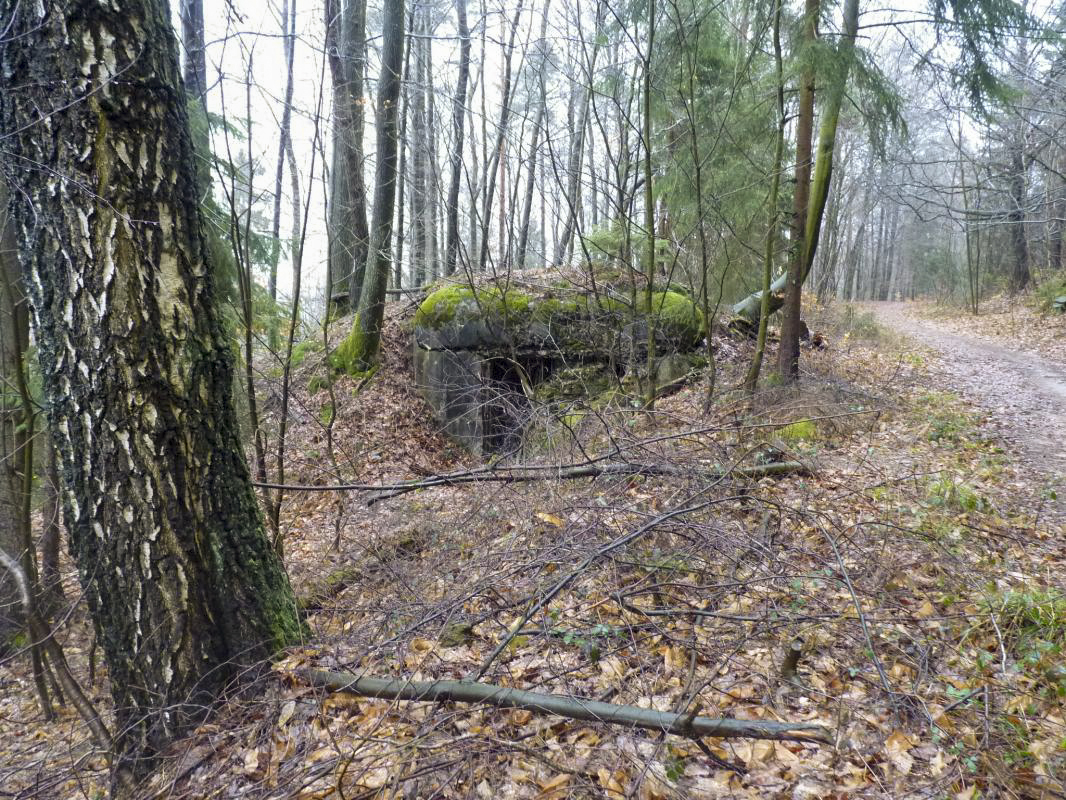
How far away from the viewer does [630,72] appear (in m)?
7.41

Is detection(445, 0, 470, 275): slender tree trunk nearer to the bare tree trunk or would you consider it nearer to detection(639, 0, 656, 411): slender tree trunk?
detection(639, 0, 656, 411): slender tree trunk

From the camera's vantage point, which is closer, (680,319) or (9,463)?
(9,463)

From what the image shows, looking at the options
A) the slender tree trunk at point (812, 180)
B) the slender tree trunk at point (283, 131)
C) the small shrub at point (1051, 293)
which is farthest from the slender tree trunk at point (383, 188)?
the small shrub at point (1051, 293)

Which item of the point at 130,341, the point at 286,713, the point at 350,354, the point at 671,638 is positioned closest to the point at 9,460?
the point at 130,341

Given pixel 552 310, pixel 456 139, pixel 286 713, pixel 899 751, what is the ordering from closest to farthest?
1. pixel 899 751
2. pixel 286 713
3. pixel 456 139
4. pixel 552 310

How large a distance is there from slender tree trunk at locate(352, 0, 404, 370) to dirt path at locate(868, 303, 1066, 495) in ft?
25.9

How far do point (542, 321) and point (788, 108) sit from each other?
476 centimetres

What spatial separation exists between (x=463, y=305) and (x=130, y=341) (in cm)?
641

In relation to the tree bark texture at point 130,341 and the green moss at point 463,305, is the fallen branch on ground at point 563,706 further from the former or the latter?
the green moss at point 463,305

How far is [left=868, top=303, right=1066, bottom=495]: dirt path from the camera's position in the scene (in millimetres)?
5883

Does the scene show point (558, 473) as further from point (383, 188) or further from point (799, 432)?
point (383, 188)

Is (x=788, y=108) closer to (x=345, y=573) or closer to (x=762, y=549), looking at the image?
(x=762, y=549)

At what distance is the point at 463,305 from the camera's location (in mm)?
8750

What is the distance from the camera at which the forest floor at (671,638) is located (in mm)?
2270
